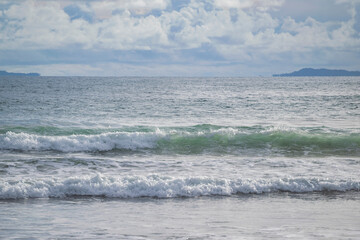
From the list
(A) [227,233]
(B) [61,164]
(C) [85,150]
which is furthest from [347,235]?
(C) [85,150]

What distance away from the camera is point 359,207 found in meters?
9.29

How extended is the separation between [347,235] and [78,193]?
6.72 meters

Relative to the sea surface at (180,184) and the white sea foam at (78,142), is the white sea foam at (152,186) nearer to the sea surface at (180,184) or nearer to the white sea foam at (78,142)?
the sea surface at (180,184)

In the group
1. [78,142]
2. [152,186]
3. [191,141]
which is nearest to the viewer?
[152,186]

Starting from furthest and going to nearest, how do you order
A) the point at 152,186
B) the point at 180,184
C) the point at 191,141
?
the point at 191,141 → the point at 180,184 → the point at 152,186

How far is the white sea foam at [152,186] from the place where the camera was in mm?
10070

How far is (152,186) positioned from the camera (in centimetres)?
1048

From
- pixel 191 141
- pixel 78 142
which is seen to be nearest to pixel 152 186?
pixel 78 142

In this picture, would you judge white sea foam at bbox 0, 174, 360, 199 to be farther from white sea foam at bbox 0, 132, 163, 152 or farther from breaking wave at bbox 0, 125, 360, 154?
white sea foam at bbox 0, 132, 163, 152

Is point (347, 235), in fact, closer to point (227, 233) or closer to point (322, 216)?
point (322, 216)

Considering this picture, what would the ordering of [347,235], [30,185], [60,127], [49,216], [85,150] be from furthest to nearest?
[60,127]
[85,150]
[30,185]
[49,216]
[347,235]

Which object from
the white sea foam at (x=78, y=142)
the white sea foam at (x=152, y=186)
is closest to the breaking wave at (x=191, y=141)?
the white sea foam at (x=78, y=142)

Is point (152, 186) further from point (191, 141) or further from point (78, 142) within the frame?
point (191, 141)

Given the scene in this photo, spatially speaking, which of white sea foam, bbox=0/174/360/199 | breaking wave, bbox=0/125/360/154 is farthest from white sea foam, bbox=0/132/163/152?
white sea foam, bbox=0/174/360/199
